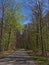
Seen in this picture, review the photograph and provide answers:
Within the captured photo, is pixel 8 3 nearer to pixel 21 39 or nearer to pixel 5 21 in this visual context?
pixel 5 21

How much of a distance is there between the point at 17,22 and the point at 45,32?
1982 centimetres

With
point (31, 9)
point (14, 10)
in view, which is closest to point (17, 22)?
point (14, 10)

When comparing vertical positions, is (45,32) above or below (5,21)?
below

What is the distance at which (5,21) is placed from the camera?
50.2 metres

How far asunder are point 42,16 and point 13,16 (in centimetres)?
2043

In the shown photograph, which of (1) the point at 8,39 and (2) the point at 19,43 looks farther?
(2) the point at 19,43

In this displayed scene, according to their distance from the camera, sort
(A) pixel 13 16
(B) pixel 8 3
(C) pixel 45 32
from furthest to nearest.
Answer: (A) pixel 13 16, (B) pixel 8 3, (C) pixel 45 32

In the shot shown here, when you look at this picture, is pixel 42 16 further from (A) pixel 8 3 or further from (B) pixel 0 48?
(B) pixel 0 48

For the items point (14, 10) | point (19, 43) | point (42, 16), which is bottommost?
point (19, 43)

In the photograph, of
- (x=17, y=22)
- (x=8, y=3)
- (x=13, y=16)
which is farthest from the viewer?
(x=17, y=22)

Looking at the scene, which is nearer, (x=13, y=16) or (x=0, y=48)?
(x=0, y=48)

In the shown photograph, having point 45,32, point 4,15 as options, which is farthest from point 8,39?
point 45,32

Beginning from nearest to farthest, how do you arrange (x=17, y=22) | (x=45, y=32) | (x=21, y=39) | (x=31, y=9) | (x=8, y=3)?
(x=31, y=9), (x=45, y=32), (x=8, y=3), (x=17, y=22), (x=21, y=39)

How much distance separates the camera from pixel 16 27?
6028cm
